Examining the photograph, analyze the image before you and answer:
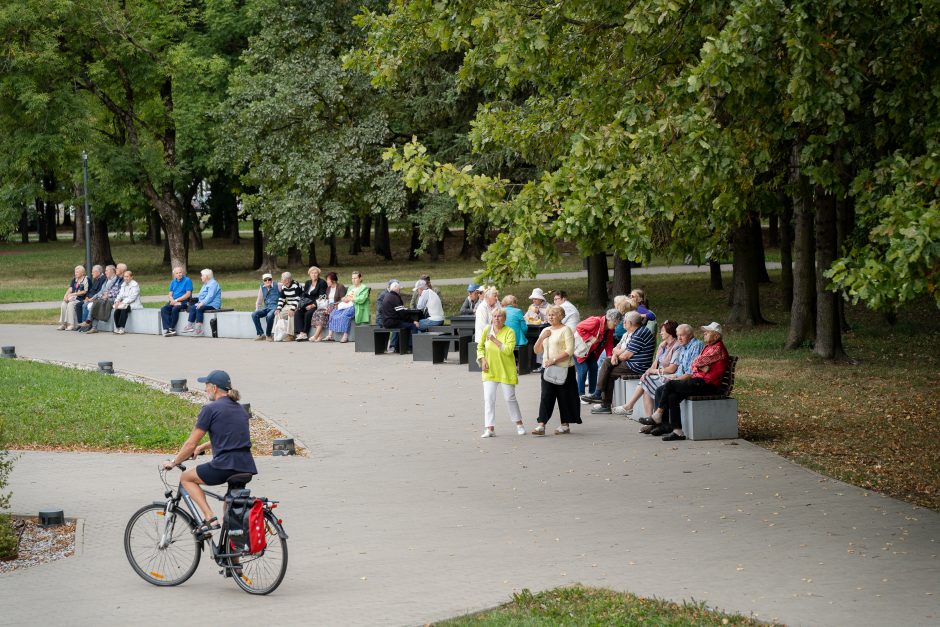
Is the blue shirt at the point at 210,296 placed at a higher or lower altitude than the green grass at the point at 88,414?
higher

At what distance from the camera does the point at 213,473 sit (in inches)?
344

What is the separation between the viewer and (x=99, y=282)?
97.3ft

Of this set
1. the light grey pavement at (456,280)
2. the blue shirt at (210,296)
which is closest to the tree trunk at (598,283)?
the light grey pavement at (456,280)

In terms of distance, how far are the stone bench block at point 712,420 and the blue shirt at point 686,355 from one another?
2.29 feet

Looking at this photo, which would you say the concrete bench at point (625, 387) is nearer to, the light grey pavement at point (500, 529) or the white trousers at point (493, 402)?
the light grey pavement at point (500, 529)

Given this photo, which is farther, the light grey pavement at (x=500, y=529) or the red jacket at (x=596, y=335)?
the red jacket at (x=596, y=335)

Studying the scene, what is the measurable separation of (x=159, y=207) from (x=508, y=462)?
115 feet

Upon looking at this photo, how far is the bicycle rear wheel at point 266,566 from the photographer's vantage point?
28.0 ft

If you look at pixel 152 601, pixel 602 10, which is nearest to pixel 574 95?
pixel 602 10

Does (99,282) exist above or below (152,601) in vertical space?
above

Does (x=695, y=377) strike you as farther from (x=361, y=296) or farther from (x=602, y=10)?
(x=361, y=296)

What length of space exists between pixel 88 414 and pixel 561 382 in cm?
627

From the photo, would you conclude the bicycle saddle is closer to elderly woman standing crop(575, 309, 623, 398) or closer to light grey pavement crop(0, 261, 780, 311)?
elderly woman standing crop(575, 309, 623, 398)

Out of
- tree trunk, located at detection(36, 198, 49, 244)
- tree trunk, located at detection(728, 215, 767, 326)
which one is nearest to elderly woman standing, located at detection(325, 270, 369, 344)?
tree trunk, located at detection(728, 215, 767, 326)
